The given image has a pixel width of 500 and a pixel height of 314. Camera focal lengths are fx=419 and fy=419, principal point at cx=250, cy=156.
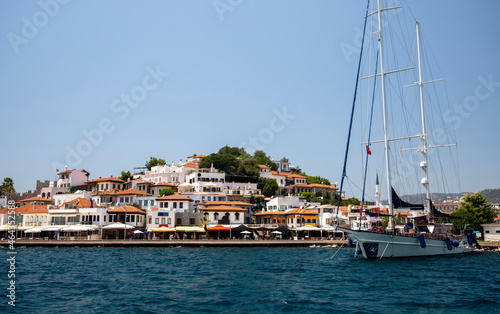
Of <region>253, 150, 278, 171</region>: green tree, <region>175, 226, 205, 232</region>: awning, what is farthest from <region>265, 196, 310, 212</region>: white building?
<region>253, 150, 278, 171</region>: green tree

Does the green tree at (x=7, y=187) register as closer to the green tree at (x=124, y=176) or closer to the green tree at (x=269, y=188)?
the green tree at (x=124, y=176)

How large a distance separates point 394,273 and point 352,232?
28.0 ft

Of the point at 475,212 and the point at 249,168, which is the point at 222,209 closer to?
the point at 249,168

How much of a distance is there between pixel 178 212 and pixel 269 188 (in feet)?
92.5

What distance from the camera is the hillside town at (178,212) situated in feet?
216

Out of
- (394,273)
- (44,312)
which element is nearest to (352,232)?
(394,273)

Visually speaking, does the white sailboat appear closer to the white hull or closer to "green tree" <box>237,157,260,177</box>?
the white hull

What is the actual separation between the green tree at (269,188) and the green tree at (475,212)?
37118mm

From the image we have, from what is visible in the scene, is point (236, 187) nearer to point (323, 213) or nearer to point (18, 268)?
point (323, 213)

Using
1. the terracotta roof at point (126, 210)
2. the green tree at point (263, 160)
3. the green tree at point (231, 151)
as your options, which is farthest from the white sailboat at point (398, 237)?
the green tree at point (231, 151)

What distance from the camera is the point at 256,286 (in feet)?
84.1

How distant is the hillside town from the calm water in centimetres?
2309

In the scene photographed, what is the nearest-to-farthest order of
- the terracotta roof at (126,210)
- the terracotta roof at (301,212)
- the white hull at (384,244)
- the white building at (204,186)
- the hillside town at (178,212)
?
the white hull at (384,244)
the hillside town at (178,212)
the terracotta roof at (126,210)
the terracotta roof at (301,212)
the white building at (204,186)

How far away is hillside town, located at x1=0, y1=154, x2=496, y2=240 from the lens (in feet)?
216
